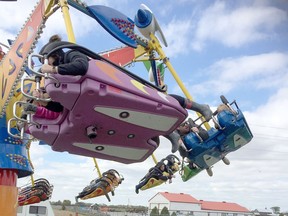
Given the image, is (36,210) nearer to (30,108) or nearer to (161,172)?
(161,172)

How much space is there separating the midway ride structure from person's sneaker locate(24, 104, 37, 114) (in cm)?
9

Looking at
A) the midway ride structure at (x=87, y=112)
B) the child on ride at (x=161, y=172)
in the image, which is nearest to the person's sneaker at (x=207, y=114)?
the midway ride structure at (x=87, y=112)

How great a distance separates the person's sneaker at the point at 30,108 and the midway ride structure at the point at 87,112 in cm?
9

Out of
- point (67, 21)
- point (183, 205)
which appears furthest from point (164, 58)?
point (183, 205)

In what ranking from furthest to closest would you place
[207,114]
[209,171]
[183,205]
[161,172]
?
1. [183,205]
2. [161,172]
3. [209,171]
4. [207,114]

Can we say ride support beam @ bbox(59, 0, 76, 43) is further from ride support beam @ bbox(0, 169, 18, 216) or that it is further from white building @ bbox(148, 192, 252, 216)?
white building @ bbox(148, 192, 252, 216)

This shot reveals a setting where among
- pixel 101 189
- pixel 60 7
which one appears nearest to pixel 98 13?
pixel 60 7

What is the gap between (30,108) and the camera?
3.87 metres

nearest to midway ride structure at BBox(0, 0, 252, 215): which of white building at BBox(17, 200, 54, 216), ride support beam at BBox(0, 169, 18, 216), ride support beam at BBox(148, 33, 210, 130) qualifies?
ride support beam at BBox(0, 169, 18, 216)

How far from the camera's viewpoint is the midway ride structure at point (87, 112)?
3533 mm

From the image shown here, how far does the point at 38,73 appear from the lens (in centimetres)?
348

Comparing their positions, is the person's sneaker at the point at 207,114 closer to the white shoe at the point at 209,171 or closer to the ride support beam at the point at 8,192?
the white shoe at the point at 209,171

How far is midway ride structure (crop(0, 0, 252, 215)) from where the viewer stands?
3533 mm

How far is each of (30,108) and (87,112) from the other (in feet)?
1.87
